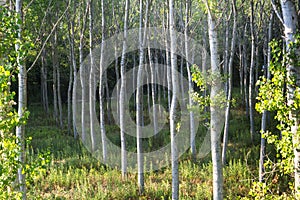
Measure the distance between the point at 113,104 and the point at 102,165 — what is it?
13891 millimetres

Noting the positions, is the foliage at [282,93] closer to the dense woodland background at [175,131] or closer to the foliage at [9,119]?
the dense woodland background at [175,131]

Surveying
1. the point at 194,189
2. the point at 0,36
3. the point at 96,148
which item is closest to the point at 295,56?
the point at 0,36

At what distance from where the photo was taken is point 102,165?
460 inches

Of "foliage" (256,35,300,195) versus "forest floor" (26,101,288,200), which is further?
"forest floor" (26,101,288,200)

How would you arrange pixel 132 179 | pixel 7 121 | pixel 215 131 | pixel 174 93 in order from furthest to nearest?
1. pixel 132 179
2. pixel 174 93
3. pixel 215 131
4. pixel 7 121

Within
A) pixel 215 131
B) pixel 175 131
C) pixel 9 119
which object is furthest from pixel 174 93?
pixel 9 119

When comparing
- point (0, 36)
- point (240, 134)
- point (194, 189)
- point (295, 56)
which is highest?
point (0, 36)

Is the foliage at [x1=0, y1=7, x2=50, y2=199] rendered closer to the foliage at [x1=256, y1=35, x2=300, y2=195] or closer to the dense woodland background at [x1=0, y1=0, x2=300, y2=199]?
the dense woodland background at [x1=0, y1=0, x2=300, y2=199]

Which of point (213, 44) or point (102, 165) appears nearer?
point (213, 44)

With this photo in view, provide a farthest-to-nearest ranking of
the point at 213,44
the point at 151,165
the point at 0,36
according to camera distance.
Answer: the point at 151,165 < the point at 213,44 < the point at 0,36

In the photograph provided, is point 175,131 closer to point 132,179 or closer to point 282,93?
point 132,179

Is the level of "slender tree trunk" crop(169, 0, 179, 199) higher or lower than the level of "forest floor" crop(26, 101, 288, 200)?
higher

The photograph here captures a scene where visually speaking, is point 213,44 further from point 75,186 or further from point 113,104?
point 113,104

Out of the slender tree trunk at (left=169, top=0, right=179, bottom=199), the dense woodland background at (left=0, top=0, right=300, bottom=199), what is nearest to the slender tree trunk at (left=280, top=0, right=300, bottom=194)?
the dense woodland background at (left=0, top=0, right=300, bottom=199)
